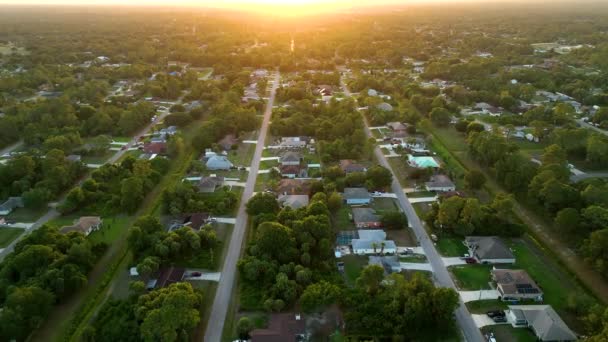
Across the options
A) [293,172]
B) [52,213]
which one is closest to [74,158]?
[52,213]

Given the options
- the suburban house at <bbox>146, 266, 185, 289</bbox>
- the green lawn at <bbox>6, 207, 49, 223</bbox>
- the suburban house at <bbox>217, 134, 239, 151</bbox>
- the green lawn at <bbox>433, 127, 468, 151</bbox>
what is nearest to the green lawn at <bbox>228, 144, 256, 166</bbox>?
the suburban house at <bbox>217, 134, 239, 151</bbox>

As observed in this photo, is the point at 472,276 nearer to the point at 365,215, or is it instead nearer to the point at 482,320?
the point at 482,320

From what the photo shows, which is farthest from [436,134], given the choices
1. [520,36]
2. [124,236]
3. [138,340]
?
[520,36]

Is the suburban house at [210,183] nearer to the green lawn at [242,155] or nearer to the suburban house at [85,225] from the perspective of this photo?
the green lawn at [242,155]

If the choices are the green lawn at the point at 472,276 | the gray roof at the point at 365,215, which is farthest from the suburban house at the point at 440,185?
the green lawn at the point at 472,276

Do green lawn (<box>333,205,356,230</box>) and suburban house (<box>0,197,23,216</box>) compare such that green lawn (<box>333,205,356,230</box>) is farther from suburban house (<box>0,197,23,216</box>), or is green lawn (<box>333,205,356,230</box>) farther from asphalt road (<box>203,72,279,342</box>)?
suburban house (<box>0,197,23,216</box>)

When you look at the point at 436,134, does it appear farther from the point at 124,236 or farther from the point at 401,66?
the point at 401,66
